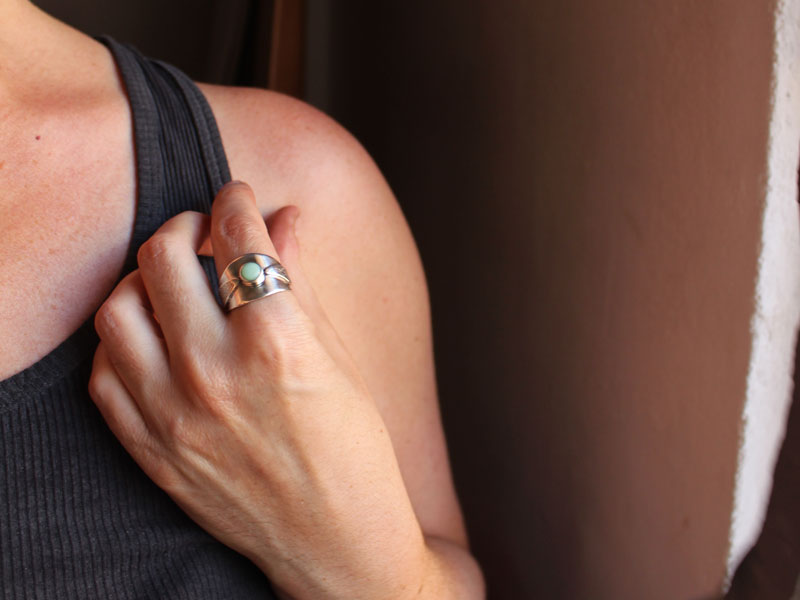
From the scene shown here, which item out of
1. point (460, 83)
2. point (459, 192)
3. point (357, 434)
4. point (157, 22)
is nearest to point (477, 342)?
point (459, 192)

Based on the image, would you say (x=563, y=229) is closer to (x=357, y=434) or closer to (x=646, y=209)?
(x=646, y=209)

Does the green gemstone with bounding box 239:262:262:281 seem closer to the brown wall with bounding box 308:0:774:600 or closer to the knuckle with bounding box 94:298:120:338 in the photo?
the knuckle with bounding box 94:298:120:338

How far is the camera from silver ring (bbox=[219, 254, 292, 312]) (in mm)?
533

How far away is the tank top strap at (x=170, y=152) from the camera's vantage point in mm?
629

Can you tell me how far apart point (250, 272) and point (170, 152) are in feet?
0.64

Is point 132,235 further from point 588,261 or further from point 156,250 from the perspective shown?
point 588,261

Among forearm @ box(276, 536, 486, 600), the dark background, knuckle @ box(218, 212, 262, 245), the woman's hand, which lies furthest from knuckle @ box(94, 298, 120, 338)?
the dark background

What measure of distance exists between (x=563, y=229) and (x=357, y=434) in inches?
14.1

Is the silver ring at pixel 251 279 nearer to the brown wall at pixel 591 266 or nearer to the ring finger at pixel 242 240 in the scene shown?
the ring finger at pixel 242 240

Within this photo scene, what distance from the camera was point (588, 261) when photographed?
2.46ft

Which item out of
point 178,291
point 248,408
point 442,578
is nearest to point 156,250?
point 178,291

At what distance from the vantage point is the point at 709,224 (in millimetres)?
572

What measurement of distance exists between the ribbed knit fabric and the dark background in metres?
0.38

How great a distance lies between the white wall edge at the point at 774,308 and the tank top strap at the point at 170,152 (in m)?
0.45
